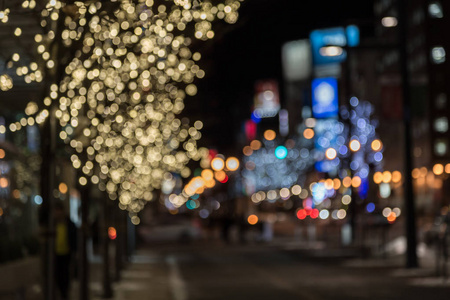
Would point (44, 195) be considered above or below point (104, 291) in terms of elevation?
above

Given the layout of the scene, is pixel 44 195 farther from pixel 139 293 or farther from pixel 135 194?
pixel 135 194

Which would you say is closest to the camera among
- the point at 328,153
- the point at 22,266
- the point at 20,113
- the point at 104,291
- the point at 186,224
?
the point at 104,291

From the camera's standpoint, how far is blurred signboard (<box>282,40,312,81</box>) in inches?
7431

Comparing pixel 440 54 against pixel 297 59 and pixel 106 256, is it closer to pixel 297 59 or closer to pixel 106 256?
pixel 106 256

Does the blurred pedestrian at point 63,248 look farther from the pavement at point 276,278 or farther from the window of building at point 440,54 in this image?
the window of building at point 440,54

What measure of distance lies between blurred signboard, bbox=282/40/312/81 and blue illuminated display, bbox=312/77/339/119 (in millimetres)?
103344

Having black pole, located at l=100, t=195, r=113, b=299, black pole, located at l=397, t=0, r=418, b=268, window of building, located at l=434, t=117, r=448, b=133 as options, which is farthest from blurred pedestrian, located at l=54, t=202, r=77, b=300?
window of building, located at l=434, t=117, r=448, b=133

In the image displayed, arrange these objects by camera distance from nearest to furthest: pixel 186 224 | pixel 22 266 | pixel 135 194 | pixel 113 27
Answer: pixel 113 27, pixel 22 266, pixel 135 194, pixel 186 224

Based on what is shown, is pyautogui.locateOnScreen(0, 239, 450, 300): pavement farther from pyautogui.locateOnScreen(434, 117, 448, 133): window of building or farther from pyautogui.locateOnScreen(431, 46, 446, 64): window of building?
pyautogui.locateOnScreen(434, 117, 448, 133): window of building

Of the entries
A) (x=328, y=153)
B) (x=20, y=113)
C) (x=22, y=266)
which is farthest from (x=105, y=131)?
(x=328, y=153)

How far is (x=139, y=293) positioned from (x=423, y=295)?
649 centimetres

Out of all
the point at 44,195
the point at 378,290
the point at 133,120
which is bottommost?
the point at 378,290

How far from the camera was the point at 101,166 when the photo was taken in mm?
22500

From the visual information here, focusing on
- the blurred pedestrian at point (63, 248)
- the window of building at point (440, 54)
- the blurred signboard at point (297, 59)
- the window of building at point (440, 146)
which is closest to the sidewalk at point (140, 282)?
the blurred pedestrian at point (63, 248)
